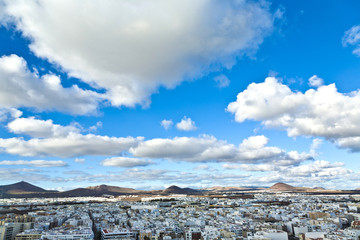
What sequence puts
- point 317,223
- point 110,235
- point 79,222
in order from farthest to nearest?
point 79,222 → point 317,223 → point 110,235

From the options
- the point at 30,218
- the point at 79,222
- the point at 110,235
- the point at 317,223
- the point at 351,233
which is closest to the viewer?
the point at 351,233

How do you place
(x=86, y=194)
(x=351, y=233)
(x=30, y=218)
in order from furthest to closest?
(x=86, y=194)
(x=30, y=218)
(x=351, y=233)

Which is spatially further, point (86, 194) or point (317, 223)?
point (86, 194)

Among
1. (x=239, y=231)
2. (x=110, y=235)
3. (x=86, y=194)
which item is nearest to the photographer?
(x=110, y=235)

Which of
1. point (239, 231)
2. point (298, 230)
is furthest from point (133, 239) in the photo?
point (298, 230)

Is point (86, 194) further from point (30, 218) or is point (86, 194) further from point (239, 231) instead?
point (239, 231)

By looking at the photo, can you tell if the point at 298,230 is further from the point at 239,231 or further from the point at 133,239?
the point at 133,239

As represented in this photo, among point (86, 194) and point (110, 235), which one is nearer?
point (110, 235)

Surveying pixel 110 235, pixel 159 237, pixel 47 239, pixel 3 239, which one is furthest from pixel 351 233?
pixel 3 239

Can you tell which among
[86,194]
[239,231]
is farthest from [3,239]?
[86,194]
